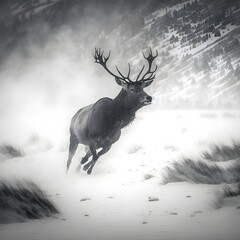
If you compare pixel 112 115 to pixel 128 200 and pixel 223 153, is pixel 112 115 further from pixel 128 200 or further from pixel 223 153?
pixel 128 200

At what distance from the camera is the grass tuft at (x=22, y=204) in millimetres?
3389

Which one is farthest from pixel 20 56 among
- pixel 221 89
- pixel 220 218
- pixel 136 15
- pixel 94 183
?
pixel 220 218

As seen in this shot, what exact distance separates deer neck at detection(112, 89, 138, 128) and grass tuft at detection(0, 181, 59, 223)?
3.36 m

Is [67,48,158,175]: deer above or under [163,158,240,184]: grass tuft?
above

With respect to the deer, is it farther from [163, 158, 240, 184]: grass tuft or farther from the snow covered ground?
[163, 158, 240, 184]: grass tuft

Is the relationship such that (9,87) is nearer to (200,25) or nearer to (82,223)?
(200,25)

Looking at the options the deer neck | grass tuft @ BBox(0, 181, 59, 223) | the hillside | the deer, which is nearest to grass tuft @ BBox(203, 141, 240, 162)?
the deer

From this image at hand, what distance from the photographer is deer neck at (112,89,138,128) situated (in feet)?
24.1

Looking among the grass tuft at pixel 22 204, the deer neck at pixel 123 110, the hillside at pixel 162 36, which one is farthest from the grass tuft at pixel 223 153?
the hillside at pixel 162 36

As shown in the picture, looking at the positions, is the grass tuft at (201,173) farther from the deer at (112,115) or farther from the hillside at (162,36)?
the hillside at (162,36)

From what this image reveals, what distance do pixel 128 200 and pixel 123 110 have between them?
309 cm

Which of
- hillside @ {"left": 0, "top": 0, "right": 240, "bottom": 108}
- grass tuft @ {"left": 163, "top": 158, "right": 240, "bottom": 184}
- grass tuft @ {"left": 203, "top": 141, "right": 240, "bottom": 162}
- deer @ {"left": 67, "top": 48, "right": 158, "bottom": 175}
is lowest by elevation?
grass tuft @ {"left": 163, "top": 158, "right": 240, "bottom": 184}

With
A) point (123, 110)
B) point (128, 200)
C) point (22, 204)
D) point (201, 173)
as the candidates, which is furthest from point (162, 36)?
point (22, 204)

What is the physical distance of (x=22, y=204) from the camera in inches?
144
